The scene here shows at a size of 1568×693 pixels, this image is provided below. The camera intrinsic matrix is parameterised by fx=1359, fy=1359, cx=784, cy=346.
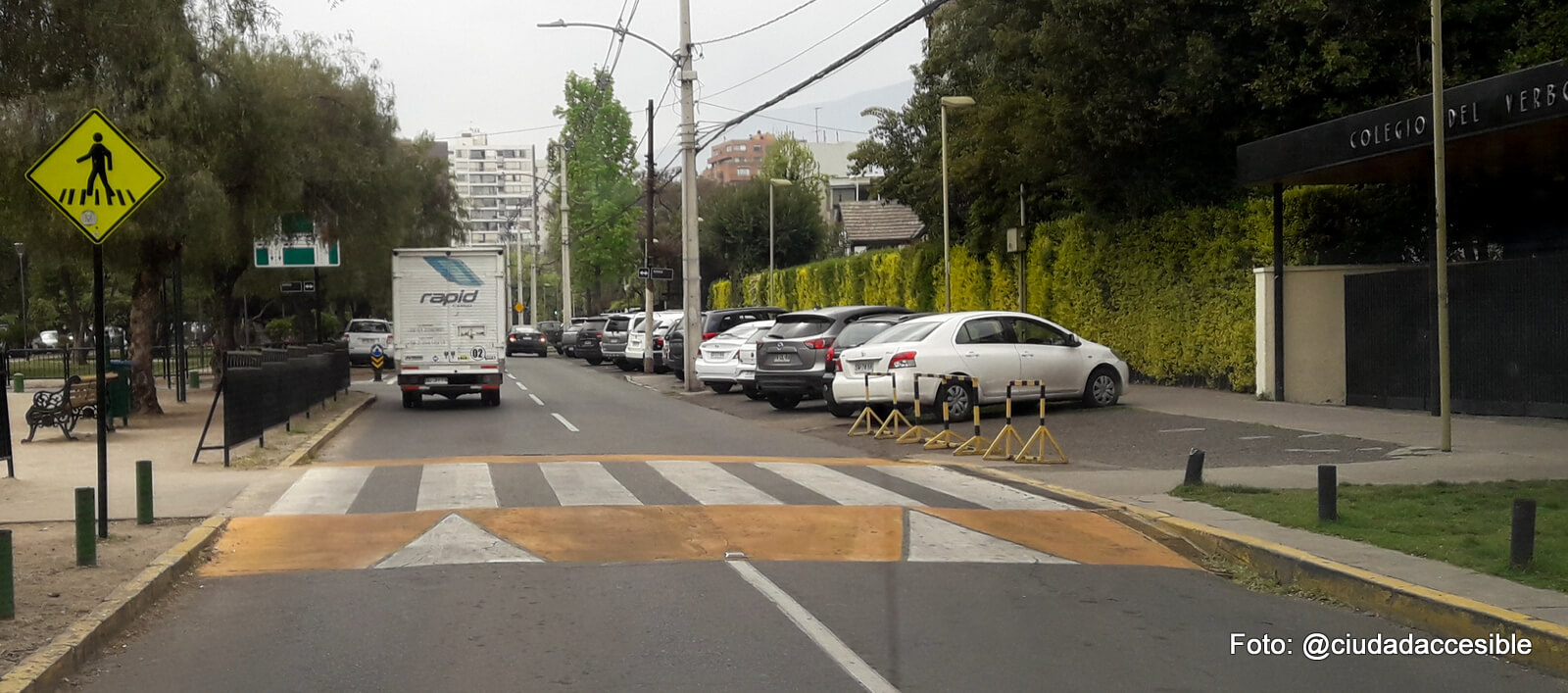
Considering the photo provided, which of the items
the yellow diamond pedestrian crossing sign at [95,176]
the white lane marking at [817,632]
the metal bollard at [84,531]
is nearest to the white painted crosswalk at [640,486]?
the metal bollard at [84,531]

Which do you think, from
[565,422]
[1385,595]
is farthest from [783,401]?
[1385,595]

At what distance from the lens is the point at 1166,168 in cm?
2444

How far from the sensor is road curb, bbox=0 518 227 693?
5.97 m

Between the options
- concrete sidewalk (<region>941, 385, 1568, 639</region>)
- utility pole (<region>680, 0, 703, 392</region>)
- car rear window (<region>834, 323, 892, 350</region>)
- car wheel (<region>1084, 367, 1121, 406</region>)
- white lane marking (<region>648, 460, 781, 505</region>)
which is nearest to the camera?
concrete sidewalk (<region>941, 385, 1568, 639</region>)

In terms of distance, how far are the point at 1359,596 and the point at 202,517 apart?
846 centimetres

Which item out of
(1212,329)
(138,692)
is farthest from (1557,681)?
(1212,329)

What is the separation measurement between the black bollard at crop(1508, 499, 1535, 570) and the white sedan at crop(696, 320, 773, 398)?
60.4 feet

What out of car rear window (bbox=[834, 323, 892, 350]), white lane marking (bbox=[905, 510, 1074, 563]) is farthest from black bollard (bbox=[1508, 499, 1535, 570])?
car rear window (bbox=[834, 323, 892, 350])

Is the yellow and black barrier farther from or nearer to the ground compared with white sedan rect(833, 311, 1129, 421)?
nearer to the ground

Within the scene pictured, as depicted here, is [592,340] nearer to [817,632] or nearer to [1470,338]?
[1470,338]

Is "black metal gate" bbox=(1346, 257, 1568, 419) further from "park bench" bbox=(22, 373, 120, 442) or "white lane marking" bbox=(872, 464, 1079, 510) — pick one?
"park bench" bbox=(22, 373, 120, 442)

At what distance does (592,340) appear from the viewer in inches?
1775

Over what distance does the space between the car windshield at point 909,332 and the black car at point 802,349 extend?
212cm

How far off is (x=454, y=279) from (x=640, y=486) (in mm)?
12598
